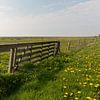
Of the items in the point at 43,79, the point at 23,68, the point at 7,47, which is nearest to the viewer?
the point at 43,79

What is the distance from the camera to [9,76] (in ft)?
27.4

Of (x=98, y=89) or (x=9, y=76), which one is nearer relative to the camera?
(x=98, y=89)

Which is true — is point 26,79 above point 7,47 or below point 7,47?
below

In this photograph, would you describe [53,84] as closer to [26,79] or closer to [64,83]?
[64,83]

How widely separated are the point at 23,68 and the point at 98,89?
181 inches

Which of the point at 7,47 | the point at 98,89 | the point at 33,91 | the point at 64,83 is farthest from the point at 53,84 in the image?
the point at 7,47

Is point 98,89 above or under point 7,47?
under

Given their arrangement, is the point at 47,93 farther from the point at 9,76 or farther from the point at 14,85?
the point at 9,76

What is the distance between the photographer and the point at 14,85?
7641 millimetres

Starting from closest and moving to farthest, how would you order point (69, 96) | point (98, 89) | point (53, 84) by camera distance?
point (69, 96)
point (98, 89)
point (53, 84)

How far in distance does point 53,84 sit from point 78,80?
44.2 inches

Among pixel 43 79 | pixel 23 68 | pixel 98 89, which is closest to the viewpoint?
pixel 98 89

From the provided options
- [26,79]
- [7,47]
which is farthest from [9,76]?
[7,47]

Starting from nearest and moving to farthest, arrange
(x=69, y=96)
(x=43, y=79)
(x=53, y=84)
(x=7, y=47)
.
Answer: (x=69, y=96) < (x=53, y=84) < (x=43, y=79) < (x=7, y=47)
